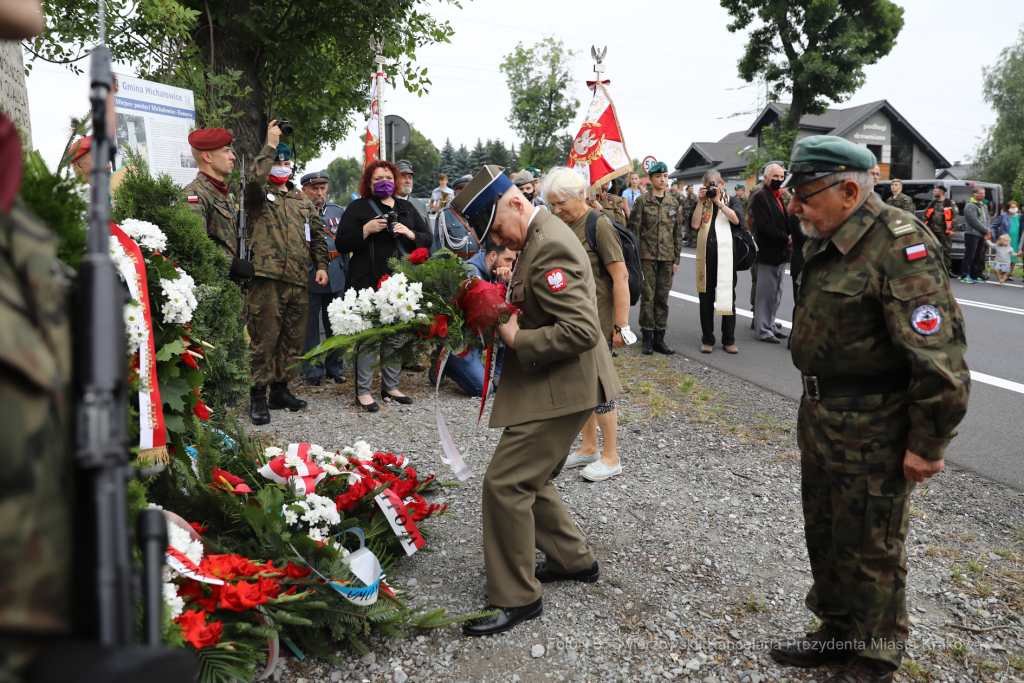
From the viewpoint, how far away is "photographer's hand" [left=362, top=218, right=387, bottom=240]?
635 centimetres

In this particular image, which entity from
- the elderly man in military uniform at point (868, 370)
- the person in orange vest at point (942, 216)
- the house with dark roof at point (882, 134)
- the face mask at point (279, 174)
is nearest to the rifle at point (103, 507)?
the elderly man in military uniform at point (868, 370)

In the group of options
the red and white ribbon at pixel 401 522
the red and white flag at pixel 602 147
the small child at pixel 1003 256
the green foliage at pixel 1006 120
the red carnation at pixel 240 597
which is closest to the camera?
the red carnation at pixel 240 597

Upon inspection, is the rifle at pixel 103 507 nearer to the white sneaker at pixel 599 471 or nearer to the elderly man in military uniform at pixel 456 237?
the white sneaker at pixel 599 471

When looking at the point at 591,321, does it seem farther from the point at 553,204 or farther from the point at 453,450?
the point at 553,204

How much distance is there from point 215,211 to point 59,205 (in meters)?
4.10

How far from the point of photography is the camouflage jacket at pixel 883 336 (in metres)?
2.30

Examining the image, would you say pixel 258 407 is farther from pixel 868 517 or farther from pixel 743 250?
pixel 743 250

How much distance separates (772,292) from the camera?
9.45 metres

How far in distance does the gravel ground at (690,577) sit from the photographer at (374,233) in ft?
3.02

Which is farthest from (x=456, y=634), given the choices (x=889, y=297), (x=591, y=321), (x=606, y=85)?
(x=606, y=85)

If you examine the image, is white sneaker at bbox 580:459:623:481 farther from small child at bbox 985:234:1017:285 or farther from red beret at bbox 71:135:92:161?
small child at bbox 985:234:1017:285

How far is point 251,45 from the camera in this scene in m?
9.88

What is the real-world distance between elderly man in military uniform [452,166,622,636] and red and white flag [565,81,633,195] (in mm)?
5361

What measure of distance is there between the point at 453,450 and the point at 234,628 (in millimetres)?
1324
